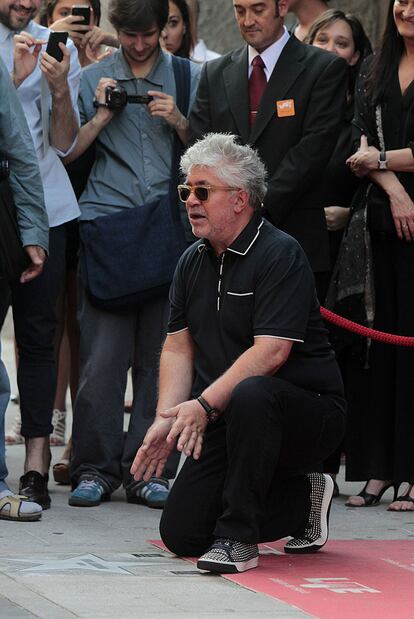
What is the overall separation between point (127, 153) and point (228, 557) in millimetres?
2098

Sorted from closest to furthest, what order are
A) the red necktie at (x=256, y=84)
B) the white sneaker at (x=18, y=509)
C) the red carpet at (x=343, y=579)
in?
the red carpet at (x=343, y=579)
the white sneaker at (x=18, y=509)
the red necktie at (x=256, y=84)

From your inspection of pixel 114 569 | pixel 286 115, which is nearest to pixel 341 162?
pixel 286 115

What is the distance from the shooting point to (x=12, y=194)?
5.76m

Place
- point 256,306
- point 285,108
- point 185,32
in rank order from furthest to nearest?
point 185,32, point 285,108, point 256,306

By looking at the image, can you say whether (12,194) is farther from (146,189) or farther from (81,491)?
(81,491)

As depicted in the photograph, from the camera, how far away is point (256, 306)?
499 cm

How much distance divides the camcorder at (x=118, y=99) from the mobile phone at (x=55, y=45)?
0.89 ft

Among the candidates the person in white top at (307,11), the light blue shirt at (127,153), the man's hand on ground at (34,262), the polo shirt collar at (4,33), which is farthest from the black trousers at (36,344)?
the person in white top at (307,11)

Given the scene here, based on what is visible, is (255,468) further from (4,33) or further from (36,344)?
(4,33)

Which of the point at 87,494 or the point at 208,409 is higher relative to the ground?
the point at 208,409

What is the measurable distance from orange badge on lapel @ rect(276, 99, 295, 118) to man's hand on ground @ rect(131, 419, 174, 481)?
1.71 m

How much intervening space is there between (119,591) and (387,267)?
2.31 metres

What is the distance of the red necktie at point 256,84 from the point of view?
6.18 meters

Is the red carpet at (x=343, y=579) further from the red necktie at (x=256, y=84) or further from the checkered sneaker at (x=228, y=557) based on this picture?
the red necktie at (x=256, y=84)
